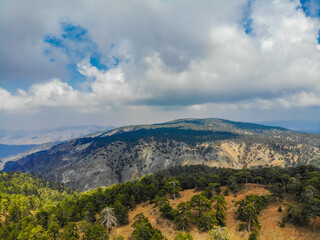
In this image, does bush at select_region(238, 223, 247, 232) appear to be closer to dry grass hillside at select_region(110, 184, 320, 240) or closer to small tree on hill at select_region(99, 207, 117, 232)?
dry grass hillside at select_region(110, 184, 320, 240)

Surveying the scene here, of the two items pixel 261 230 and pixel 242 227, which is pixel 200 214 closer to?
pixel 242 227

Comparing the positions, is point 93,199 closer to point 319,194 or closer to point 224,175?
point 224,175

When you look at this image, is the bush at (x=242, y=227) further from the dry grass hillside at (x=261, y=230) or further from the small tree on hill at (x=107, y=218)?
the small tree on hill at (x=107, y=218)

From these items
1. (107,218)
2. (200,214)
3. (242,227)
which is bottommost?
(107,218)

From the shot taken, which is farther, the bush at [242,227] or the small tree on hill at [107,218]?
the small tree on hill at [107,218]

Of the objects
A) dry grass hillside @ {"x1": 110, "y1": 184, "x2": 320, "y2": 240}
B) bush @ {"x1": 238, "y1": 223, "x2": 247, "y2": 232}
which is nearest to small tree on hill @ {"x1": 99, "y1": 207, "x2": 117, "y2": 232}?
dry grass hillside @ {"x1": 110, "y1": 184, "x2": 320, "y2": 240}

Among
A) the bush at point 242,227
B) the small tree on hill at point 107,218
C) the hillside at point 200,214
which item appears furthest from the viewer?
the small tree on hill at point 107,218

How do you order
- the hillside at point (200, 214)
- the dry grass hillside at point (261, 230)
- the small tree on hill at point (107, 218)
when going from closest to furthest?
the dry grass hillside at point (261, 230), the hillside at point (200, 214), the small tree on hill at point (107, 218)

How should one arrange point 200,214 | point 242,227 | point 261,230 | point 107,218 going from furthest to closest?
point 107,218
point 200,214
point 242,227
point 261,230

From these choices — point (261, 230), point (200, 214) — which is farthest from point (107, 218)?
point (261, 230)

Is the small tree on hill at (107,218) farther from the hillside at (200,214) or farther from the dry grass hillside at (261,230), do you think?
the dry grass hillside at (261,230)

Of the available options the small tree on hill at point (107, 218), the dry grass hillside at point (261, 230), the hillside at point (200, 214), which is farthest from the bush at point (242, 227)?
the small tree on hill at point (107, 218)
